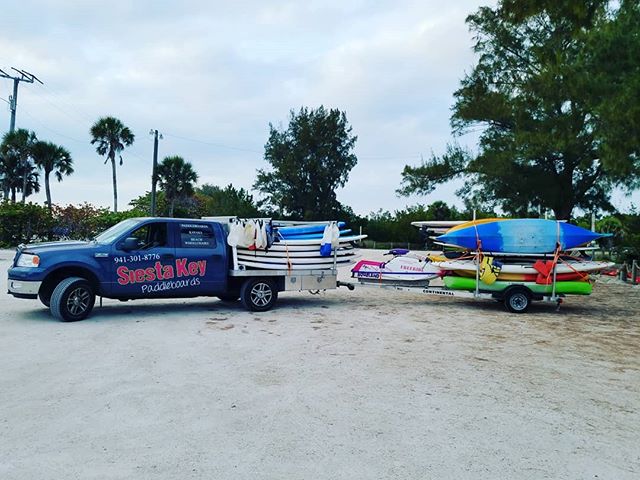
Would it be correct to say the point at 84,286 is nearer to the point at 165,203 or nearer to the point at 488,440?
the point at 488,440

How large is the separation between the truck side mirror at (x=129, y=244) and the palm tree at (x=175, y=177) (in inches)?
1410

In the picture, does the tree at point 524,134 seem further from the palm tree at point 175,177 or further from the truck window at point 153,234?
the palm tree at point 175,177

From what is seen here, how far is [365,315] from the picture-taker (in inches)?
422

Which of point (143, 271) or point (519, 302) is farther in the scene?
point (519, 302)

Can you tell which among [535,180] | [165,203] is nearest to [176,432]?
[535,180]

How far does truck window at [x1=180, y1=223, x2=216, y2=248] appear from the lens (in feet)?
33.9

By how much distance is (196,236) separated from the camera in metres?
10.5

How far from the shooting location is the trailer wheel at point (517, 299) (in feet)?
38.0

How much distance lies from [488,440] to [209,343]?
448 centimetres

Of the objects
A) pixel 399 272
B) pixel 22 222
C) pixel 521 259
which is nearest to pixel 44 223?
pixel 22 222

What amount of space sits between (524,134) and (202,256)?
53.7 ft

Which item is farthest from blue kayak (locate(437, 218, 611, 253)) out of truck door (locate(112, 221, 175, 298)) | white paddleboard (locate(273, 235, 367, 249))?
truck door (locate(112, 221, 175, 298))

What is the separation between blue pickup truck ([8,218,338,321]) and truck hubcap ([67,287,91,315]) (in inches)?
0.6

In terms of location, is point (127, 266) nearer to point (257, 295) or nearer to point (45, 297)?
point (45, 297)
